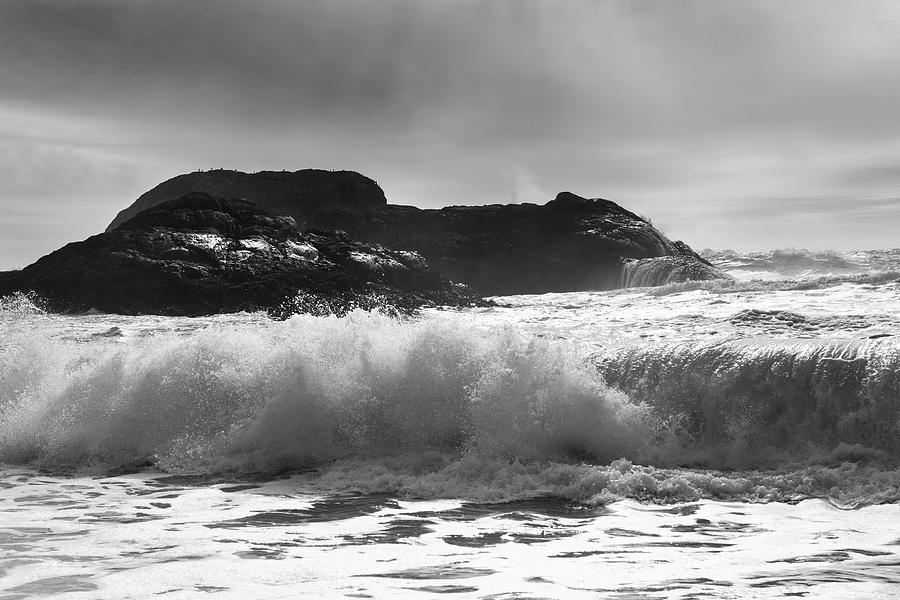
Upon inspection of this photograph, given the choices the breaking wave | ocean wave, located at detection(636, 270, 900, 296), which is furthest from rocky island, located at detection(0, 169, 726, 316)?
the breaking wave

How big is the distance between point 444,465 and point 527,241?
3851cm

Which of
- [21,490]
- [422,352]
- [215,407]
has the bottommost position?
[21,490]

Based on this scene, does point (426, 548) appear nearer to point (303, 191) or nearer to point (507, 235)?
point (507, 235)

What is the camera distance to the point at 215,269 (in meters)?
27.0

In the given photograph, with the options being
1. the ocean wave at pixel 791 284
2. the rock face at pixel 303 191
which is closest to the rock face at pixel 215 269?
the ocean wave at pixel 791 284

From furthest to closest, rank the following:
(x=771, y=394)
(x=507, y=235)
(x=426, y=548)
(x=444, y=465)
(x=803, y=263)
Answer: (x=507, y=235), (x=803, y=263), (x=771, y=394), (x=444, y=465), (x=426, y=548)

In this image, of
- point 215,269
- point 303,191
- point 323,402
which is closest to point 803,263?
point 215,269

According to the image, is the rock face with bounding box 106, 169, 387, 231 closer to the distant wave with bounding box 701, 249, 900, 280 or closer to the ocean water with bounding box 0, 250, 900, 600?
the distant wave with bounding box 701, 249, 900, 280

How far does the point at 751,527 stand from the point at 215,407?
561 centimetres

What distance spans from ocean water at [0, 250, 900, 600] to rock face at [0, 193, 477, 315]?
14.2 m

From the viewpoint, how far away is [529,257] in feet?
142

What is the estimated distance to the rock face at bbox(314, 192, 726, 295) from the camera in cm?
4078

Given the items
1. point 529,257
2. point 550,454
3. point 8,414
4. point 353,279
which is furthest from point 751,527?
point 529,257

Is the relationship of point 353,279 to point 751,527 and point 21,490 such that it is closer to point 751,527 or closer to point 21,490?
point 21,490
